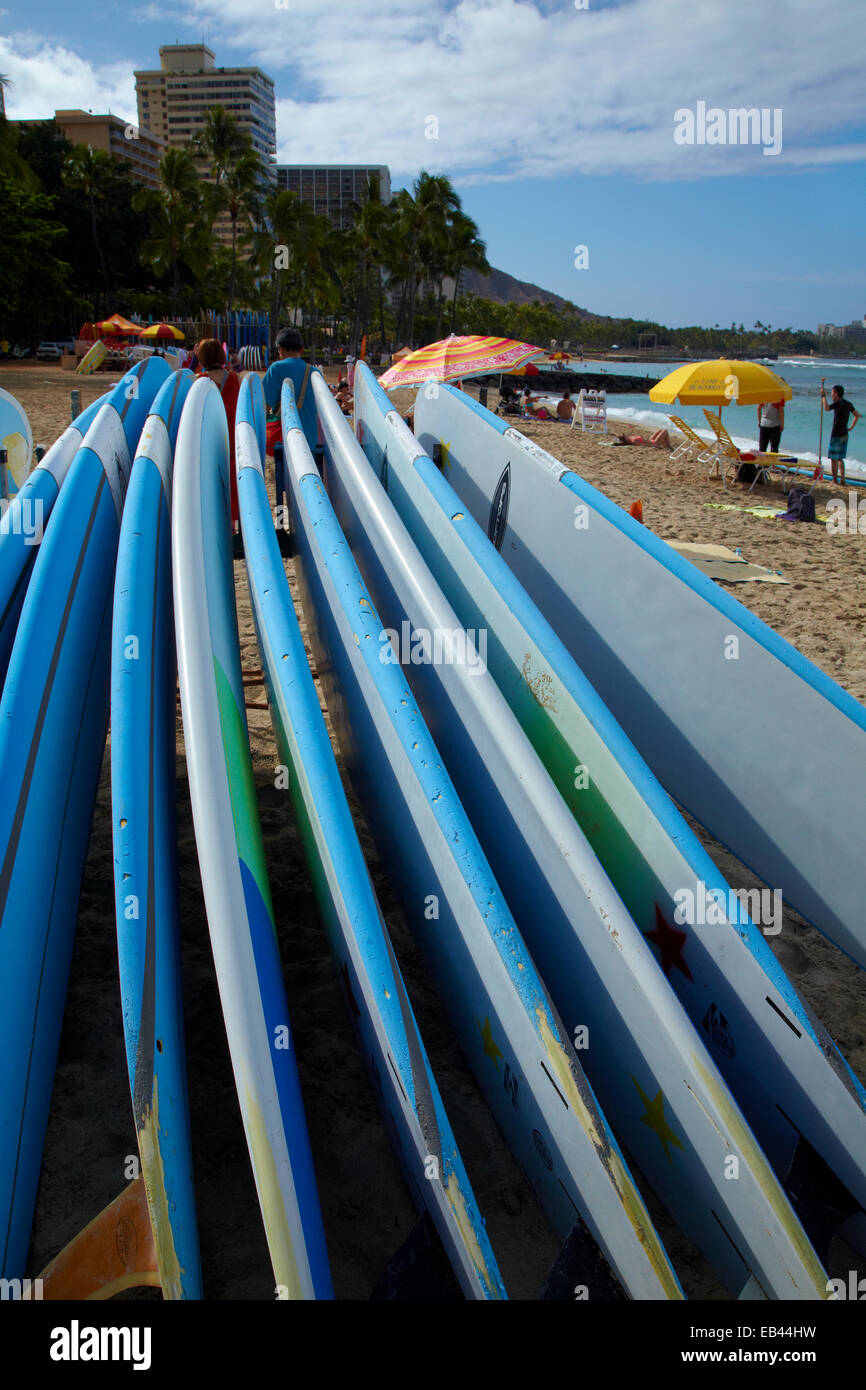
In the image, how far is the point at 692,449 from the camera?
13.5 metres

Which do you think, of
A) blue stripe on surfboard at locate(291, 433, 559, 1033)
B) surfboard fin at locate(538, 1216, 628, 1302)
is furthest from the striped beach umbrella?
surfboard fin at locate(538, 1216, 628, 1302)

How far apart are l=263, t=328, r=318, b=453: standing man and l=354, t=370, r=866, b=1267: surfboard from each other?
164 cm

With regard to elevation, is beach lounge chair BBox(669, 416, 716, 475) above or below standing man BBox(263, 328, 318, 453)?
above

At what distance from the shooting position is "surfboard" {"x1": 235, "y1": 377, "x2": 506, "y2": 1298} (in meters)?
1.22

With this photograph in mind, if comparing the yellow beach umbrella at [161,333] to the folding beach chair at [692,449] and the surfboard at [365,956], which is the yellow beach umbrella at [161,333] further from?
the surfboard at [365,956]

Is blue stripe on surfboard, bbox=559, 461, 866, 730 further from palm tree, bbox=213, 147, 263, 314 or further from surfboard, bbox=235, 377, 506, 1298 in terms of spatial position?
palm tree, bbox=213, 147, 263, 314

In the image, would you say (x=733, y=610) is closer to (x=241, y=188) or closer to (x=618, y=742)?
(x=618, y=742)

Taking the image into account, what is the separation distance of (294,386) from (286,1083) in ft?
9.81

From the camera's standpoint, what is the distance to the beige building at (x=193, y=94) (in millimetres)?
109562

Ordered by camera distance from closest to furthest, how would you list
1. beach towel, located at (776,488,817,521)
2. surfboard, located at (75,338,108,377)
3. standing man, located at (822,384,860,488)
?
beach towel, located at (776,488,817,521) < standing man, located at (822,384,860,488) < surfboard, located at (75,338,108,377)

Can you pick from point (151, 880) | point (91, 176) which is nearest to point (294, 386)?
point (151, 880)

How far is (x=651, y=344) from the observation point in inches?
5458

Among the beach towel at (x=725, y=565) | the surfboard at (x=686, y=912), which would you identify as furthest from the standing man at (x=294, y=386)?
the beach towel at (x=725, y=565)

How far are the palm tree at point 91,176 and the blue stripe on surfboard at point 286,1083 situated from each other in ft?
163
